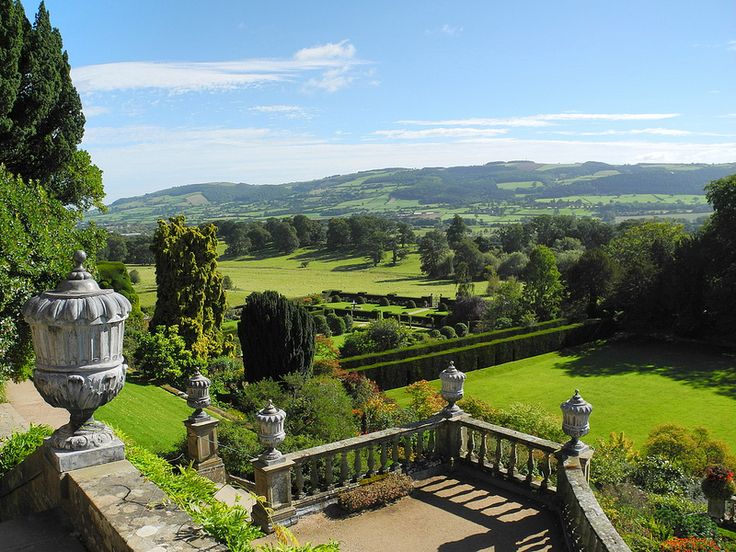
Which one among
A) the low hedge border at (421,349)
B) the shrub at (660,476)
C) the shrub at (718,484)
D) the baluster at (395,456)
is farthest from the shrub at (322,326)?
the baluster at (395,456)

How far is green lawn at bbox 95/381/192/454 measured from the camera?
11.9 meters

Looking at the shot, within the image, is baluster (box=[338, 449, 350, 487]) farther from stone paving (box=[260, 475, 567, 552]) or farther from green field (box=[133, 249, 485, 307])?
green field (box=[133, 249, 485, 307])

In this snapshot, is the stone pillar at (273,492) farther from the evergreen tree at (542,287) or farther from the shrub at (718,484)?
the evergreen tree at (542,287)

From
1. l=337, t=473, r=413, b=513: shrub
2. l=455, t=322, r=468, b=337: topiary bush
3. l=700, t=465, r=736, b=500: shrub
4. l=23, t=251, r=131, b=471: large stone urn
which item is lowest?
l=455, t=322, r=468, b=337: topiary bush

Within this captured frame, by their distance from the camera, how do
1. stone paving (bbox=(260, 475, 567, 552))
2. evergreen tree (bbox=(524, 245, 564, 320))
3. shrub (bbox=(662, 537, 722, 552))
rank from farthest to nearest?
1. evergreen tree (bbox=(524, 245, 564, 320))
2. stone paving (bbox=(260, 475, 567, 552))
3. shrub (bbox=(662, 537, 722, 552))

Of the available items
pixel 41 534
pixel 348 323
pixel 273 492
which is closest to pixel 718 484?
pixel 273 492

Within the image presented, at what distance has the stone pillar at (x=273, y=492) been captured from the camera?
310 inches

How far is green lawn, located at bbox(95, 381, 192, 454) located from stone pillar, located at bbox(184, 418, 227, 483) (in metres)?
1.21

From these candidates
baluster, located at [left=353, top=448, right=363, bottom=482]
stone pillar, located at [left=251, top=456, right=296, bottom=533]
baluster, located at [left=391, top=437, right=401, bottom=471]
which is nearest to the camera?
stone pillar, located at [left=251, top=456, right=296, bottom=533]

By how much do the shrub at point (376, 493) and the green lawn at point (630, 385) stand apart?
10.9 m

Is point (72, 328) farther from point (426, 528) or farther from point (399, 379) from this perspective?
point (399, 379)

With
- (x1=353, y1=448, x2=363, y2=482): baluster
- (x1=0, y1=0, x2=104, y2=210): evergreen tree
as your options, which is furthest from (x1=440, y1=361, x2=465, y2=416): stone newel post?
(x1=0, y1=0, x2=104, y2=210): evergreen tree

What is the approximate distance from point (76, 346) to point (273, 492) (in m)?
4.44

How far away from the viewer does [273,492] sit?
796cm
